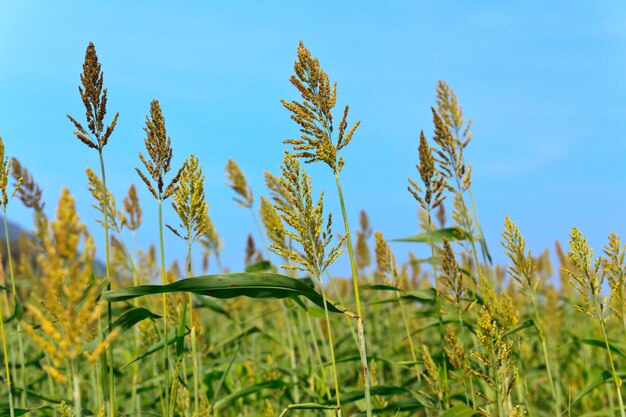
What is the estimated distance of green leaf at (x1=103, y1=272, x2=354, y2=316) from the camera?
1979mm

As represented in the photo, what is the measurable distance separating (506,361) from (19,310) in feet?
7.05

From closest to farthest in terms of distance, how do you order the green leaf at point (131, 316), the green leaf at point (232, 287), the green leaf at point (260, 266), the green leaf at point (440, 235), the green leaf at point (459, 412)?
1. the green leaf at point (232, 287)
2. the green leaf at point (131, 316)
3. the green leaf at point (459, 412)
4. the green leaf at point (440, 235)
5. the green leaf at point (260, 266)

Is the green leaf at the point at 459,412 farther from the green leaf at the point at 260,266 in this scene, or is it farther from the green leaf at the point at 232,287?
the green leaf at the point at 260,266

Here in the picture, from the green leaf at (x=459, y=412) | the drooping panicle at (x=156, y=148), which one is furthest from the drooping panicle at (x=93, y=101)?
the green leaf at (x=459, y=412)

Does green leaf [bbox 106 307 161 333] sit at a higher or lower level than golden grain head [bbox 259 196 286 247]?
lower

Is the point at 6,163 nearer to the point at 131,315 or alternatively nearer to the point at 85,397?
the point at 131,315

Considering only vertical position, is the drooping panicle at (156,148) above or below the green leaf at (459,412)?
above

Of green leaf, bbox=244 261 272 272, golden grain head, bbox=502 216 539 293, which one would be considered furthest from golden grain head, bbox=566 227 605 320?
green leaf, bbox=244 261 272 272

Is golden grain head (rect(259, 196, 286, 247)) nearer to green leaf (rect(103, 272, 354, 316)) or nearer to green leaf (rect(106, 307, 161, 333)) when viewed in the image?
green leaf (rect(106, 307, 161, 333))

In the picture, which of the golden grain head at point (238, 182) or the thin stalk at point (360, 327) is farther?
the golden grain head at point (238, 182)

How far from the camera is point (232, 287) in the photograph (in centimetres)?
206

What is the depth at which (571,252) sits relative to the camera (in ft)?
8.12

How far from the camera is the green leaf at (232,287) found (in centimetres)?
198

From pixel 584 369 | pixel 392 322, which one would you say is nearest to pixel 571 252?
pixel 584 369
